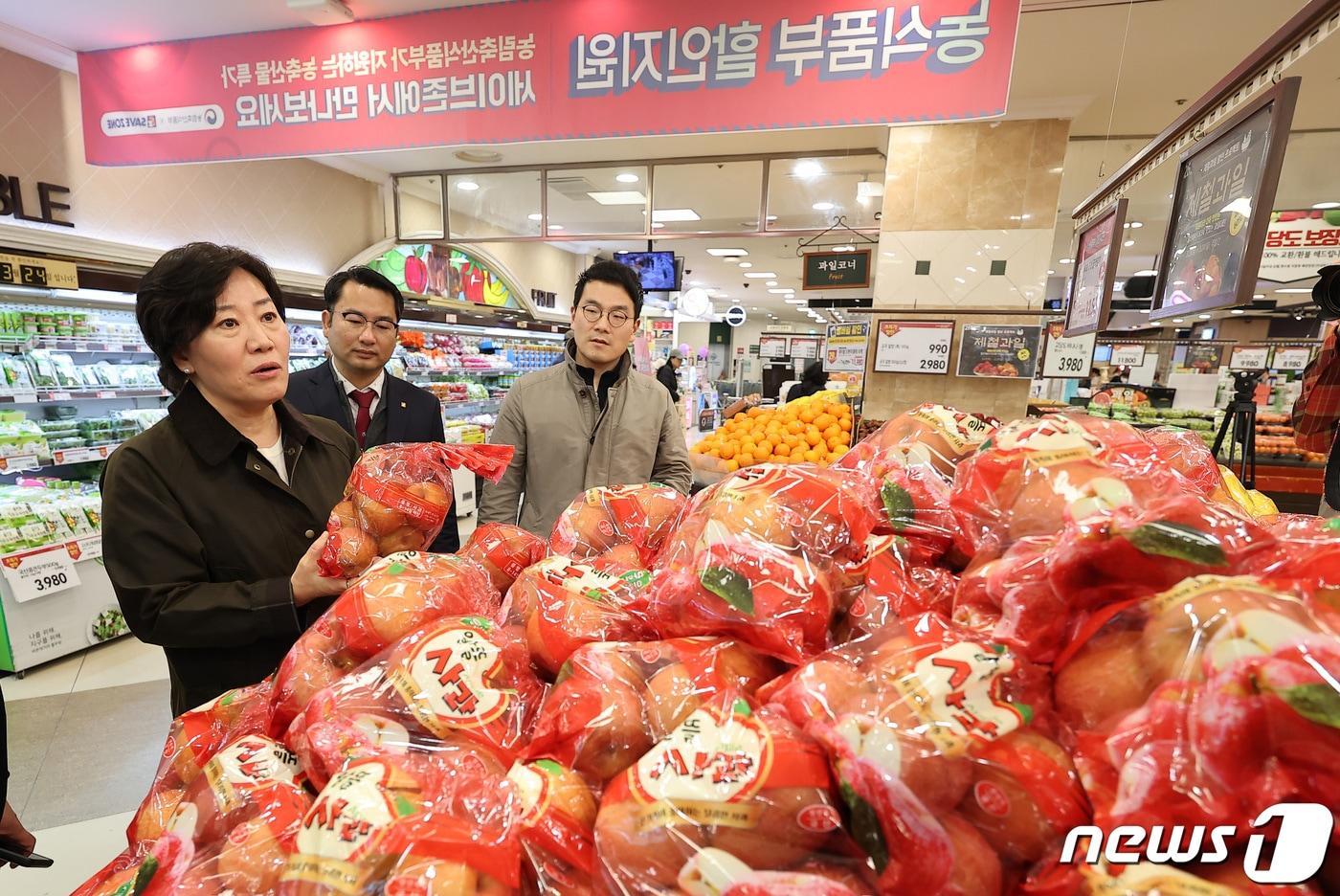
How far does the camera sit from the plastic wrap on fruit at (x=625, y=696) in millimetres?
658

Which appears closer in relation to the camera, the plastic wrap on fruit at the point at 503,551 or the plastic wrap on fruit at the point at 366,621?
the plastic wrap on fruit at the point at 366,621

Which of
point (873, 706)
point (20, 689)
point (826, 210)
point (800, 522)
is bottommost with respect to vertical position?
point (20, 689)

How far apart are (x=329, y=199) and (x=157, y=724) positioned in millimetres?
5422

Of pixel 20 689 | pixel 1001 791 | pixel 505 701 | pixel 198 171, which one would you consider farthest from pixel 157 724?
pixel 198 171

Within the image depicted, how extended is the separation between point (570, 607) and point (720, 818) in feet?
1.22

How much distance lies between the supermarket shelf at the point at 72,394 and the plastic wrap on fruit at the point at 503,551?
4.06m

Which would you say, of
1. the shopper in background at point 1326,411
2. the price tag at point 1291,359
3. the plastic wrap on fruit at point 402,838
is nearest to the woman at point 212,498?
the plastic wrap on fruit at point 402,838

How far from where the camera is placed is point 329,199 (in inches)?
252

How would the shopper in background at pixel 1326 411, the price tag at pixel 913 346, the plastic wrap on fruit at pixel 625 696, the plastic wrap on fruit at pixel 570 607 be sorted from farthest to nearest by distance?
the price tag at pixel 913 346
the shopper in background at pixel 1326 411
the plastic wrap on fruit at pixel 570 607
the plastic wrap on fruit at pixel 625 696

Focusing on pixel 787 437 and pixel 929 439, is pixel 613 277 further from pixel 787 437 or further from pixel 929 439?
pixel 787 437

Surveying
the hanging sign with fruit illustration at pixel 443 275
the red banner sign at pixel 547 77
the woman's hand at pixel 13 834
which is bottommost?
the woman's hand at pixel 13 834

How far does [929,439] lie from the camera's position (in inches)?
41.8

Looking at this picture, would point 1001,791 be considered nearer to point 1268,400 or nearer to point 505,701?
point 505,701

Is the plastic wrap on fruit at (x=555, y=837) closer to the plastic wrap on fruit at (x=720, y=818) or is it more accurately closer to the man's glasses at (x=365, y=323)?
the plastic wrap on fruit at (x=720, y=818)
